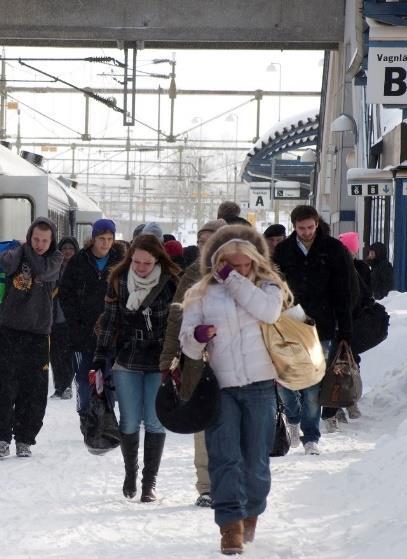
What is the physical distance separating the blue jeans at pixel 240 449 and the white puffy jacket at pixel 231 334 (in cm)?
8

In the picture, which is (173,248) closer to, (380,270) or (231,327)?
(231,327)

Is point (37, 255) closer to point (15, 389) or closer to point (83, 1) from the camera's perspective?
point (15, 389)

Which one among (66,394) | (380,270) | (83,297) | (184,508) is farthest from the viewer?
(380,270)

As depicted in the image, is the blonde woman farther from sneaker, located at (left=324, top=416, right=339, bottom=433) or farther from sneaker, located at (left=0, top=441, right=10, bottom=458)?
sneaker, located at (left=324, top=416, right=339, bottom=433)

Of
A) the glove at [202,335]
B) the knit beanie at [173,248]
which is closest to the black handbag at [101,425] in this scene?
the glove at [202,335]

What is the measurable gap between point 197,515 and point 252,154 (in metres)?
30.8

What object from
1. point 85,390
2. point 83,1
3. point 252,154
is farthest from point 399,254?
point 85,390

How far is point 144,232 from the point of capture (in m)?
7.79

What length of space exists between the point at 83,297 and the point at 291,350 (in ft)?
12.8

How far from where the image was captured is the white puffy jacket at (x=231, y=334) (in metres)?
6.12

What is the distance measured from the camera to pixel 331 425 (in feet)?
35.8

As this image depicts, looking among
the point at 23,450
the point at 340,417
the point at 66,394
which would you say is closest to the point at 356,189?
the point at 66,394

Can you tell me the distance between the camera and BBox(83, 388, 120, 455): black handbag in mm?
7715

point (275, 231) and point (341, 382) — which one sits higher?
point (275, 231)
